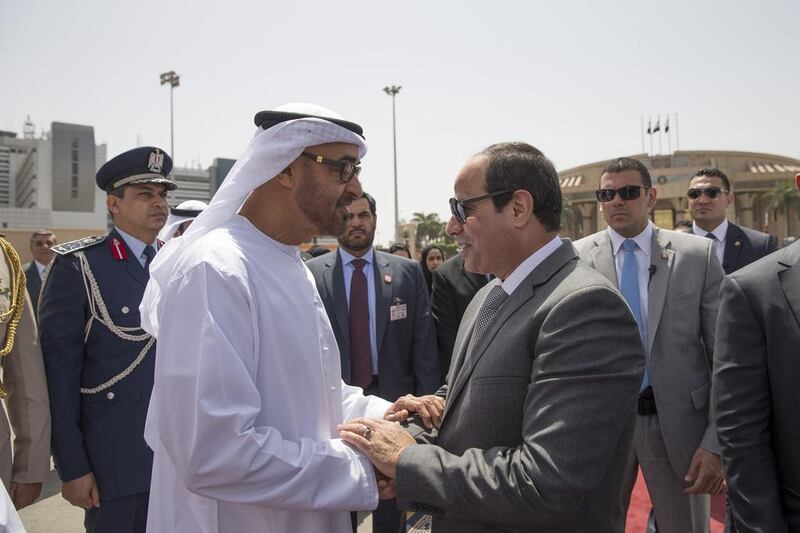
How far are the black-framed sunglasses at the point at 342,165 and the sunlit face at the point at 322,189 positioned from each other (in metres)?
0.01

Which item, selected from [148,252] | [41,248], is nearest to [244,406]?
[148,252]

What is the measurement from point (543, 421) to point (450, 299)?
3307 millimetres

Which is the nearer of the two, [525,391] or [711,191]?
[525,391]

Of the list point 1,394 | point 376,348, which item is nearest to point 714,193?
point 376,348

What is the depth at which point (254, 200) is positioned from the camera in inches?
89.7

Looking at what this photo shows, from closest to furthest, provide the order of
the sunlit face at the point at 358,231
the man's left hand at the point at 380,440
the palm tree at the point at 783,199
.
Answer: the man's left hand at the point at 380,440 < the sunlit face at the point at 358,231 < the palm tree at the point at 783,199

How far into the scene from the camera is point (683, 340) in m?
3.16

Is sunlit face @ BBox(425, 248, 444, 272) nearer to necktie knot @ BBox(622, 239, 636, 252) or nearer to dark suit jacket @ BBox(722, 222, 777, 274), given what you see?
dark suit jacket @ BBox(722, 222, 777, 274)

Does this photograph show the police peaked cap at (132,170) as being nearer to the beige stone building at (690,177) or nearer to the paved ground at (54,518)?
the paved ground at (54,518)

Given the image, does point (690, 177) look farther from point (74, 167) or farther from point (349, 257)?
point (74, 167)

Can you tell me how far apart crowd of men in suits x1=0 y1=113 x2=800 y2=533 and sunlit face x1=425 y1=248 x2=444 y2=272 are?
3680 mm

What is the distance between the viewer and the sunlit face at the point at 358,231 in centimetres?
443

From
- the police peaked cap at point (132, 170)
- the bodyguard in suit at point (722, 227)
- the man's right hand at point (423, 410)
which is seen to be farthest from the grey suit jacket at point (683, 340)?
the police peaked cap at point (132, 170)

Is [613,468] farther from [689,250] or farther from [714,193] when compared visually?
[714,193]
